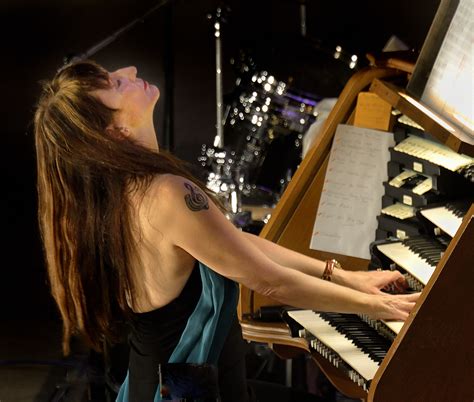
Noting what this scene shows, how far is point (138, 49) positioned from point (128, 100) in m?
3.77

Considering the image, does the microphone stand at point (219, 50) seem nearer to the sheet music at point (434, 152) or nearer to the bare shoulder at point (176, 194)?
the sheet music at point (434, 152)

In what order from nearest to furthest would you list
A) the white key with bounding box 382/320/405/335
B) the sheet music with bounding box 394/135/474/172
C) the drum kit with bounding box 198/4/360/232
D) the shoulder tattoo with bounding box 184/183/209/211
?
the shoulder tattoo with bounding box 184/183/209/211 → the white key with bounding box 382/320/405/335 → the sheet music with bounding box 394/135/474/172 → the drum kit with bounding box 198/4/360/232

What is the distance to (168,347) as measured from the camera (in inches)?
106

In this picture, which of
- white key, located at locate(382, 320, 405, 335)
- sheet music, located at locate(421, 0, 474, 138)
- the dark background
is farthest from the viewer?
the dark background

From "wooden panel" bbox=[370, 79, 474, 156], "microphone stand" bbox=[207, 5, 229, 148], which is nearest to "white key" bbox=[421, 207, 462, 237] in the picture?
"wooden panel" bbox=[370, 79, 474, 156]

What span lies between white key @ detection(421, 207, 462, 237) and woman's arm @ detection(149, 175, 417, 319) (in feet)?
1.18

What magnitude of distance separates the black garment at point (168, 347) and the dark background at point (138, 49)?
3.30m

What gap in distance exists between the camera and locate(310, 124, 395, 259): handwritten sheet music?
11.3 ft

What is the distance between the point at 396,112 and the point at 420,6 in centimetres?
271

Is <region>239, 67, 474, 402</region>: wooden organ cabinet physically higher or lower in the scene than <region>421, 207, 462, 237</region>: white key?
lower

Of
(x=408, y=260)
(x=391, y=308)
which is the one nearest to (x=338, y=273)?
(x=408, y=260)

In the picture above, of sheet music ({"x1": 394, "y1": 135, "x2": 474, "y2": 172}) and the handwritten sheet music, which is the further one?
the handwritten sheet music

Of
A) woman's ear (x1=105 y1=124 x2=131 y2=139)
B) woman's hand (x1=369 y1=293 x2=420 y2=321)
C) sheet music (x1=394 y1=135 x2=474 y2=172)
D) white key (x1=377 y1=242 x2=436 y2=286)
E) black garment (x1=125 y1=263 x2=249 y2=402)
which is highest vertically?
woman's ear (x1=105 y1=124 x2=131 y2=139)

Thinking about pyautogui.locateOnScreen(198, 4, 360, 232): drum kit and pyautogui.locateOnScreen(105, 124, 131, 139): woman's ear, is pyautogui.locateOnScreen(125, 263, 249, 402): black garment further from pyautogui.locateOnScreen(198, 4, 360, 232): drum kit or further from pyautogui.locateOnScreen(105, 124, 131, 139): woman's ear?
pyautogui.locateOnScreen(198, 4, 360, 232): drum kit
